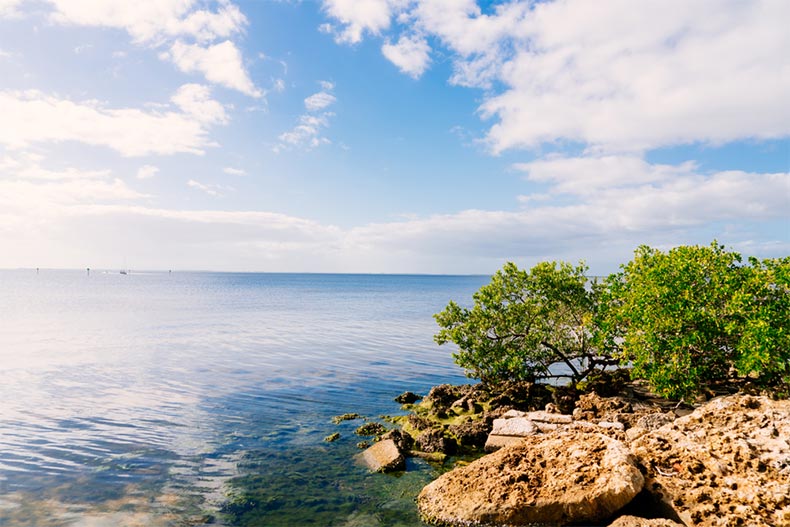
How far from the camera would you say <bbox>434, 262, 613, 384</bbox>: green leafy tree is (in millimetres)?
27453

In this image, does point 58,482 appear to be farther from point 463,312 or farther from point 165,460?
point 463,312

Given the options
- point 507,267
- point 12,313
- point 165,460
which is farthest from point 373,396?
point 12,313

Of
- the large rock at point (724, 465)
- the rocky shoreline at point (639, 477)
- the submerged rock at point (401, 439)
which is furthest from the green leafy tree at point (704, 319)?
the submerged rock at point (401, 439)

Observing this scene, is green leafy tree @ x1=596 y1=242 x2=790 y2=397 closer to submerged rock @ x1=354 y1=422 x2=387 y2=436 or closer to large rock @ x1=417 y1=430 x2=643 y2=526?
large rock @ x1=417 y1=430 x2=643 y2=526

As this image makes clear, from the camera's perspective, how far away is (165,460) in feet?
60.8

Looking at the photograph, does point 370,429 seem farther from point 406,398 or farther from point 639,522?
point 639,522

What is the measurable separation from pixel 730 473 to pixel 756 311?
1058cm

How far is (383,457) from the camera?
18.0m

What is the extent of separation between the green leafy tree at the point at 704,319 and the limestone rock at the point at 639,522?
11525 mm

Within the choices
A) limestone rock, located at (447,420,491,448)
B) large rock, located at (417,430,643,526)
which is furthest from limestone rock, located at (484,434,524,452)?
large rock, located at (417,430,643,526)

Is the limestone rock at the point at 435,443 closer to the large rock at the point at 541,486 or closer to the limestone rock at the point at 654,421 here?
the large rock at the point at 541,486

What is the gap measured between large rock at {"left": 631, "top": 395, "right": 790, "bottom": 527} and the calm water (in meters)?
7.11

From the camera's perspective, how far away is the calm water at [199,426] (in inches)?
582

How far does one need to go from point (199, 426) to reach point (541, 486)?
17.2 meters
